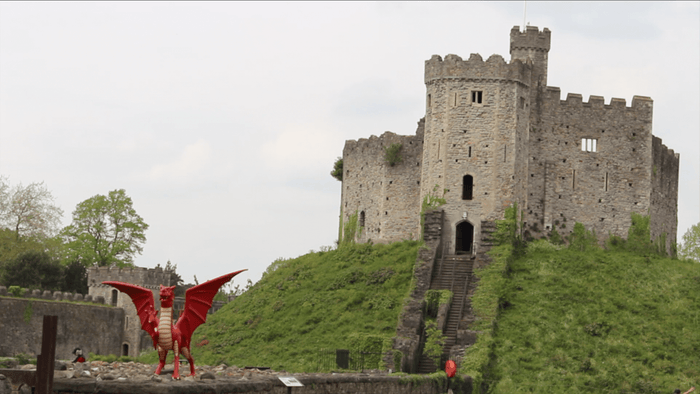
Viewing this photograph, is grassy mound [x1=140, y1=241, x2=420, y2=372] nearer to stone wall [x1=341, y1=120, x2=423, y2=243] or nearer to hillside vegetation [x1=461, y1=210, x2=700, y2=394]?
stone wall [x1=341, y1=120, x2=423, y2=243]

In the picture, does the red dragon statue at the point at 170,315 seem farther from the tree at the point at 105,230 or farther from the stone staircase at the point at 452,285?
the tree at the point at 105,230

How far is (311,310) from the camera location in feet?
132

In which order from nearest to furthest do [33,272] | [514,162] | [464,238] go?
[514,162], [464,238], [33,272]

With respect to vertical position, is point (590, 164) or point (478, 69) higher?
point (478, 69)

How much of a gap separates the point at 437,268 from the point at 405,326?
248 inches

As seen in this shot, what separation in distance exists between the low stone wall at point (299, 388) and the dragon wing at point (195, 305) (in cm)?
210

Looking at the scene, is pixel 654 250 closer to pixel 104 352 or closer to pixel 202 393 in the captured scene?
pixel 104 352

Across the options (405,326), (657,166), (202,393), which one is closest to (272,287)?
(405,326)

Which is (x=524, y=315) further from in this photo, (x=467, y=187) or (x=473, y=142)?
(x=473, y=142)

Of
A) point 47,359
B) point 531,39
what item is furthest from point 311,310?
point 47,359

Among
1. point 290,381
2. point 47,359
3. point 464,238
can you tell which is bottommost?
point 290,381

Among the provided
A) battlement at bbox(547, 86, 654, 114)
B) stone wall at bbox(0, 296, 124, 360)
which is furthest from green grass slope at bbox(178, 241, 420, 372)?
battlement at bbox(547, 86, 654, 114)

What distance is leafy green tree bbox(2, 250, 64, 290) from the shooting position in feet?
180

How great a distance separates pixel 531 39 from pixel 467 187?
398 inches
